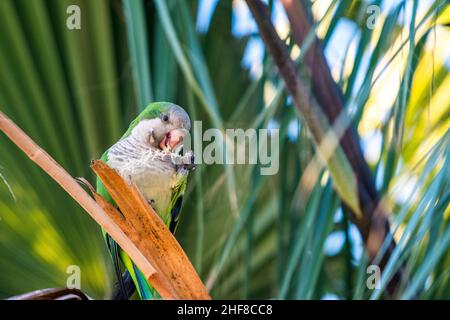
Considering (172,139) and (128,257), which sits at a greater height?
(172,139)

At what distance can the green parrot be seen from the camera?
0.86m

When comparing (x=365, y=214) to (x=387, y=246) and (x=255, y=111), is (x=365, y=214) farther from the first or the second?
(x=255, y=111)

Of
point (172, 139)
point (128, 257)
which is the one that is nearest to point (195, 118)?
point (172, 139)

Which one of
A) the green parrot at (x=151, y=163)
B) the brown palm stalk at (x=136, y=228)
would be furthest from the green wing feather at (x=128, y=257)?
the brown palm stalk at (x=136, y=228)

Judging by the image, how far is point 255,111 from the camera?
2.86ft

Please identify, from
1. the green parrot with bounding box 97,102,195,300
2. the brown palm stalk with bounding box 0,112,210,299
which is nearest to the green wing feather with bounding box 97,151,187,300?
the green parrot with bounding box 97,102,195,300

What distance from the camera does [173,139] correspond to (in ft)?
2.90

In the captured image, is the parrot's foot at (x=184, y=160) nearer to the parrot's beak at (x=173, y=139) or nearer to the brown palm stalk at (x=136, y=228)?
the parrot's beak at (x=173, y=139)

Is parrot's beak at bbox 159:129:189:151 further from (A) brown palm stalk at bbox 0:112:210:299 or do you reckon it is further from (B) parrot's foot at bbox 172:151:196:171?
(A) brown palm stalk at bbox 0:112:210:299

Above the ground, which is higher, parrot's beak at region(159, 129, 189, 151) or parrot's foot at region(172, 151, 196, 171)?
parrot's beak at region(159, 129, 189, 151)

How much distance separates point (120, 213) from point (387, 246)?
12.0 inches

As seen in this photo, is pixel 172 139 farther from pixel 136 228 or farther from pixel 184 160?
pixel 136 228

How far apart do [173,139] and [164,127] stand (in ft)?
0.08

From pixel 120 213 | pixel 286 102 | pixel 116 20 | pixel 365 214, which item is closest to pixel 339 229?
pixel 365 214
